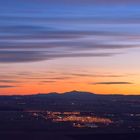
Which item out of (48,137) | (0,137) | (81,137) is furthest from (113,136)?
(0,137)

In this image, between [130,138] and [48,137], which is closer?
[130,138]

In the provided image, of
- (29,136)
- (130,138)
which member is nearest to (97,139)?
(130,138)

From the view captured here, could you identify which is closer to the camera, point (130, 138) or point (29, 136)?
point (130, 138)

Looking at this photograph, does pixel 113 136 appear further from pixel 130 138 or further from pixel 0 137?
pixel 0 137

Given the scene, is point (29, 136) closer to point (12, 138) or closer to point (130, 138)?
point (12, 138)

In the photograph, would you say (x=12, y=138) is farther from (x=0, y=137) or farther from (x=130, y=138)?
(x=130, y=138)

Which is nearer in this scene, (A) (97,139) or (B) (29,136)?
(A) (97,139)

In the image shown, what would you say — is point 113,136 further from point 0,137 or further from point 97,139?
point 0,137
